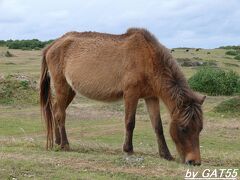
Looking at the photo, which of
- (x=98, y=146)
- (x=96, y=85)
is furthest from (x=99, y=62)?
(x=98, y=146)

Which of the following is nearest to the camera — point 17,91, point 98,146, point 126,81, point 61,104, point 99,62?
point 126,81

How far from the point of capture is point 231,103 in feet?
67.8

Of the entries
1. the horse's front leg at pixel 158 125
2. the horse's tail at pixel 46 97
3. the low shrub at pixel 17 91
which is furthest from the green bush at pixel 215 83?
the horse's front leg at pixel 158 125

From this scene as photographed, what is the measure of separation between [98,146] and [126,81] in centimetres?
227

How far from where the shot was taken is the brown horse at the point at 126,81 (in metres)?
8.86

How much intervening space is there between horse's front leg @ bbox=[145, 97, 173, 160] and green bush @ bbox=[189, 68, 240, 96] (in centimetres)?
1618

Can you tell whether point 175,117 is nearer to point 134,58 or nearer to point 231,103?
point 134,58

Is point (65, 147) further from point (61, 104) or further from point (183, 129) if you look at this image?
point (183, 129)

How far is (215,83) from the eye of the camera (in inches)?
1023

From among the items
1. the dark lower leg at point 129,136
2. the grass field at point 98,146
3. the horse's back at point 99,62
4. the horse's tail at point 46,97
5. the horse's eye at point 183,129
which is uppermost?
the horse's back at point 99,62

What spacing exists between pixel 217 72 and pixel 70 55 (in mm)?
16863

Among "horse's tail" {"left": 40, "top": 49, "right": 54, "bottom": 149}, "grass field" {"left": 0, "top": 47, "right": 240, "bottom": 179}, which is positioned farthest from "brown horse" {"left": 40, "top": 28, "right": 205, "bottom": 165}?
"grass field" {"left": 0, "top": 47, "right": 240, "bottom": 179}

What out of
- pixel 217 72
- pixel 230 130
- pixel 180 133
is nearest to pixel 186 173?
pixel 180 133

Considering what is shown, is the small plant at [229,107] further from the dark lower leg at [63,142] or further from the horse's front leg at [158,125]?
the dark lower leg at [63,142]
